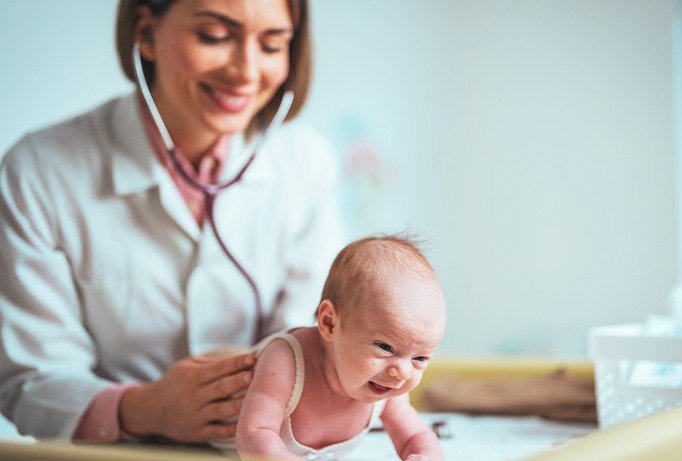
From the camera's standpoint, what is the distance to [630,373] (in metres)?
1.29

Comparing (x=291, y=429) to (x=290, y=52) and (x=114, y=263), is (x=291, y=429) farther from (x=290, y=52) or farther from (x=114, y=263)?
(x=290, y=52)

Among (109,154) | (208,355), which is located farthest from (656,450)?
(109,154)

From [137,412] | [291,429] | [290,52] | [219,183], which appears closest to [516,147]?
[290,52]

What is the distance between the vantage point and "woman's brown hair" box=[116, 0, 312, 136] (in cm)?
130

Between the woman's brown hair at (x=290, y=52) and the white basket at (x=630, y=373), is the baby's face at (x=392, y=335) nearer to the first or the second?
the white basket at (x=630, y=373)

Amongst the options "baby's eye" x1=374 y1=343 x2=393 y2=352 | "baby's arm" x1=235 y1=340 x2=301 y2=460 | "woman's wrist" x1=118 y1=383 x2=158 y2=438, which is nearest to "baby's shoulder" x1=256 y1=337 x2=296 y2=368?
"baby's arm" x1=235 y1=340 x2=301 y2=460

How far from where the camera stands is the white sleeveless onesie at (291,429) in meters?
0.90

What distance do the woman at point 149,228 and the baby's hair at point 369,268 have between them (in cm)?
40

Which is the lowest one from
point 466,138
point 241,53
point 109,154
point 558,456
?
point 466,138

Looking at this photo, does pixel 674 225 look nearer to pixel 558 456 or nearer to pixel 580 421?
pixel 580 421

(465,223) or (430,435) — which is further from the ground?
(430,435)

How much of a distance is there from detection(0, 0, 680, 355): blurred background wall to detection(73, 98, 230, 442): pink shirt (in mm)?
1541

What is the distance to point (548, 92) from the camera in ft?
10.00

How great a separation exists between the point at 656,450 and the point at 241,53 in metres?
0.78
